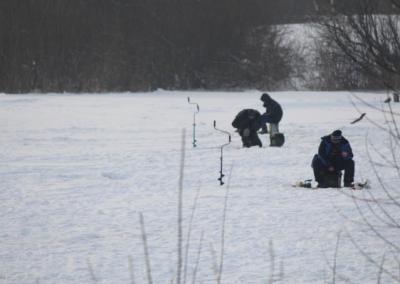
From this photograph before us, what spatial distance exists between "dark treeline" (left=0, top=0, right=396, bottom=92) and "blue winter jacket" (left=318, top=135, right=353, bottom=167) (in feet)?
118

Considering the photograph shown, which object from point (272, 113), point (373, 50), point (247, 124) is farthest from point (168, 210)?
point (272, 113)

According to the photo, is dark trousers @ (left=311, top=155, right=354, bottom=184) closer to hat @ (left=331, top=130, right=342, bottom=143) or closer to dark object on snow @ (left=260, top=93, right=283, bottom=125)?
hat @ (left=331, top=130, right=342, bottom=143)

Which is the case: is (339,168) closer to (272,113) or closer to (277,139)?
(277,139)

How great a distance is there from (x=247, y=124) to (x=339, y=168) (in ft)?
16.7

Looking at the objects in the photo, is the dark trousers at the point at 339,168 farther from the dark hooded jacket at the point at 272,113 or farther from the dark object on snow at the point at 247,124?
the dark hooded jacket at the point at 272,113

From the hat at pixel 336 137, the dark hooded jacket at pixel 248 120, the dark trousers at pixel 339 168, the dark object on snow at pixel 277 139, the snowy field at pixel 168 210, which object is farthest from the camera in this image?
the dark object on snow at pixel 277 139

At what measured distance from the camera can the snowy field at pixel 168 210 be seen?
7.35 m

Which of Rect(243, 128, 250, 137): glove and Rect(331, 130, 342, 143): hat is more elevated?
Rect(331, 130, 342, 143): hat

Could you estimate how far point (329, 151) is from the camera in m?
11.6

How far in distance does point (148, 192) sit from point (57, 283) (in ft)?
16.0

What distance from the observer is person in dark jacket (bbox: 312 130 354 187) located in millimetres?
11531

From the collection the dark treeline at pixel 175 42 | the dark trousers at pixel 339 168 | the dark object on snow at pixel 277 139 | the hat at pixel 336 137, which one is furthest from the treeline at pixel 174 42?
the hat at pixel 336 137

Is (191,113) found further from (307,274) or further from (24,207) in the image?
(307,274)

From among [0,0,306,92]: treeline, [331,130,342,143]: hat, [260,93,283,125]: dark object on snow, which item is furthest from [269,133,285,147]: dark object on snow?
[0,0,306,92]: treeline
